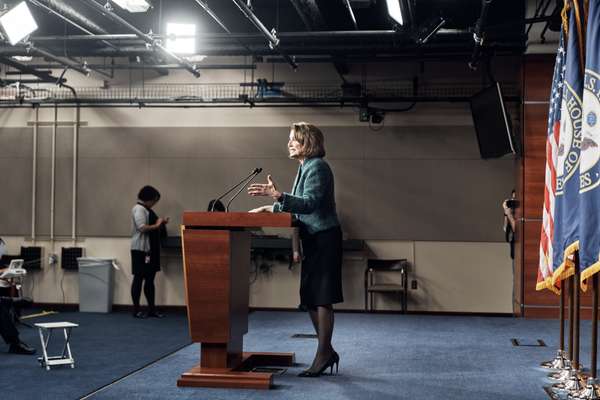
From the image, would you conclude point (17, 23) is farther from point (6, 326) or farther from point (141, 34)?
point (6, 326)

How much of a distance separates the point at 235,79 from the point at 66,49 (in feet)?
8.01

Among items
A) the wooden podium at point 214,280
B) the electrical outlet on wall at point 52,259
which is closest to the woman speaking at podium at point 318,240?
the wooden podium at point 214,280

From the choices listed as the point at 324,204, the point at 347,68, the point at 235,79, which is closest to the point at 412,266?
the point at 347,68

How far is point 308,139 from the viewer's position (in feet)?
15.5

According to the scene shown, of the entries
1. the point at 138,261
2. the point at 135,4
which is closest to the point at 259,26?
the point at 135,4

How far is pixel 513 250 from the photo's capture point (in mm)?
9078

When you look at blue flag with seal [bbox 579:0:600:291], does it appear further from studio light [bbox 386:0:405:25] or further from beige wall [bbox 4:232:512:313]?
beige wall [bbox 4:232:512:313]

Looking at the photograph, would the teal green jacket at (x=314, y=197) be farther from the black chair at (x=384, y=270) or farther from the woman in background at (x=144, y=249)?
the black chair at (x=384, y=270)

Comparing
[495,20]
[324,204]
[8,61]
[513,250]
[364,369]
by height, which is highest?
[495,20]

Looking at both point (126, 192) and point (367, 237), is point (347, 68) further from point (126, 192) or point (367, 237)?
point (126, 192)

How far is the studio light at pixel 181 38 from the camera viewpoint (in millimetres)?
7116

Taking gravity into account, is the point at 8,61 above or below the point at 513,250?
above

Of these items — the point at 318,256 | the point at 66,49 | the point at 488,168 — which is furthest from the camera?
the point at 488,168

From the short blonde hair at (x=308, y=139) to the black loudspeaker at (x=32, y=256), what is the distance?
661cm
